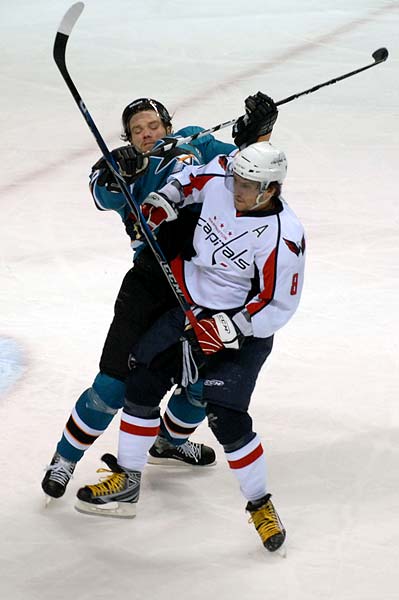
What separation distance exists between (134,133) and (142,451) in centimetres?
89

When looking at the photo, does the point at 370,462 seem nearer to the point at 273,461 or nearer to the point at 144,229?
the point at 273,461

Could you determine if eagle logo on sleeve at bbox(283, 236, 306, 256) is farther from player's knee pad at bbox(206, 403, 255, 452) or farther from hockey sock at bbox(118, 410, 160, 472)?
hockey sock at bbox(118, 410, 160, 472)

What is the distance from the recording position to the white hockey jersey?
302 cm

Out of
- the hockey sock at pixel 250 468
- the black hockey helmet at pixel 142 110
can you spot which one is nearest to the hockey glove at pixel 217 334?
the hockey sock at pixel 250 468

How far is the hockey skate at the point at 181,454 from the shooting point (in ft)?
11.8

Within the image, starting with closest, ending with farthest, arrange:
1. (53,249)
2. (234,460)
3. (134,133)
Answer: (234,460)
(134,133)
(53,249)

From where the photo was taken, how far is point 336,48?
317 inches

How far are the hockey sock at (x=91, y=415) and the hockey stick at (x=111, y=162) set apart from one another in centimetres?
32

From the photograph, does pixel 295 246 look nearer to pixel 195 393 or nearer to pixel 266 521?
pixel 195 393

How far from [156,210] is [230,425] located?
0.61 m

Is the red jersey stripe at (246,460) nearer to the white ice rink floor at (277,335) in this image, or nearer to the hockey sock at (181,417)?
the white ice rink floor at (277,335)

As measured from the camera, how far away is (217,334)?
3.04 m

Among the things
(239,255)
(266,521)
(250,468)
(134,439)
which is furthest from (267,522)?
(239,255)

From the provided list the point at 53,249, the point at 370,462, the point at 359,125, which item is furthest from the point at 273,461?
the point at 359,125
